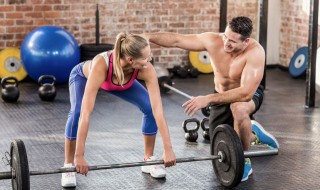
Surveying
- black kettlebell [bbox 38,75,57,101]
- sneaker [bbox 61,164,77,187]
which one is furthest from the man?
black kettlebell [bbox 38,75,57,101]

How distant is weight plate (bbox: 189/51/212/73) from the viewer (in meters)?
7.25

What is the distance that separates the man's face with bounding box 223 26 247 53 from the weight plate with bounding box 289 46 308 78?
3.69m

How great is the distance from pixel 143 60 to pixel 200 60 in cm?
422

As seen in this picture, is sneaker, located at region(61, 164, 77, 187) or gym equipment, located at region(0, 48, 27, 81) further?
gym equipment, located at region(0, 48, 27, 81)

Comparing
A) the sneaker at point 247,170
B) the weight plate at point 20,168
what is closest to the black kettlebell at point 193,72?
the sneaker at point 247,170

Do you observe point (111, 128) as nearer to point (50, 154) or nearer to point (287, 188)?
point (50, 154)

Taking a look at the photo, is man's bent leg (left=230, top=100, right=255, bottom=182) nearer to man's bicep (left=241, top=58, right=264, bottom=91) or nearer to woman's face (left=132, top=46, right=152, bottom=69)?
man's bicep (left=241, top=58, right=264, bottom=91)

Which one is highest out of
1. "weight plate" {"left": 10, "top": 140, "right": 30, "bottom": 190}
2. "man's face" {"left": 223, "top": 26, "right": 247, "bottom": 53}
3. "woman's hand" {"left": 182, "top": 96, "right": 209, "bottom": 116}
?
"man's face" {"left": 223, "top": 26, "right": 247, "bottom": 53}

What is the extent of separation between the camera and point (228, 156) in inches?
129

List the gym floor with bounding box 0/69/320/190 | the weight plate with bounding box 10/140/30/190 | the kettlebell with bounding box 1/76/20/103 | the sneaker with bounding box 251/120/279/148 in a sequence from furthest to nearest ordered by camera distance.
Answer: the kettlebell with bounding box 1/76/20/103
the sneaker with bounding box 251/120/279/148
the gym floor with bounding box 0/69/320/190
the weight plate with bounding box 10/140/30/190

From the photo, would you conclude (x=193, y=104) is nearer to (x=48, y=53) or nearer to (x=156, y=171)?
(x=156, y=171)

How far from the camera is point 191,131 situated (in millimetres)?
4371

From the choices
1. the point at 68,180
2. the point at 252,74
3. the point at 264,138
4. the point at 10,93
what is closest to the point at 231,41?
the point at 252,74

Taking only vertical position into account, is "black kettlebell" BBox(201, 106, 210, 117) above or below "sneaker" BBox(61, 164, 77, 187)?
above
